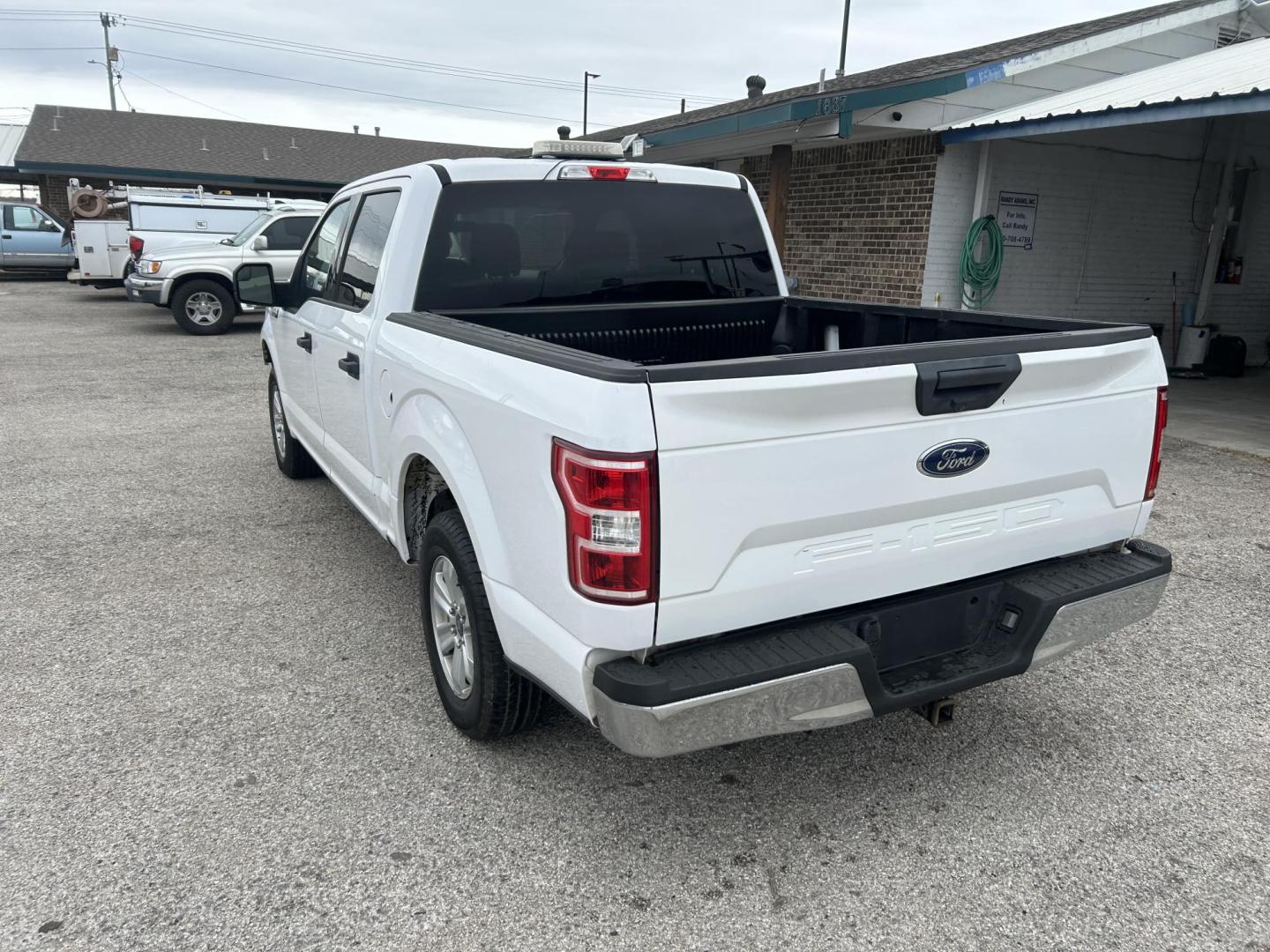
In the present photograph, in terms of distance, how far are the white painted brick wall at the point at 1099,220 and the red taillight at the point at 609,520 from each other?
9.36m

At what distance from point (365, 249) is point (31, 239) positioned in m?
24.2

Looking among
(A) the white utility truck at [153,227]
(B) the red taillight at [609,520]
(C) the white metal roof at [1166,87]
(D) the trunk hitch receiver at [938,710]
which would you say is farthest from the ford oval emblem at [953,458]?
(A) the white utility truck at [153,227]

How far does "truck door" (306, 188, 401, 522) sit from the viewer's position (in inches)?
152

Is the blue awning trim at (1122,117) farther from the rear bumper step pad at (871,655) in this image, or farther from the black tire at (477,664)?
the black tire at (477,664)

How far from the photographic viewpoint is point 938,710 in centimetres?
277

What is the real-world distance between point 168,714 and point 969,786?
2.85 meters

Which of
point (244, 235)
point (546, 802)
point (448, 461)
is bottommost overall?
point (546, 802)

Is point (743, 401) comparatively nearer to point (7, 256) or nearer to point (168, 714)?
point (168, 714)

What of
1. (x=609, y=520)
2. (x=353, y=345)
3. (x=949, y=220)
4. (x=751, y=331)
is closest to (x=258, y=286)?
(x=353, y=345)

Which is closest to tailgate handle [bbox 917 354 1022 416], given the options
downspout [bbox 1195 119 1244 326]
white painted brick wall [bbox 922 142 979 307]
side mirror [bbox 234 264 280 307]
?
side mirror [bbox 234 264 280 307]

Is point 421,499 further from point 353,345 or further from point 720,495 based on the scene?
point 720,495

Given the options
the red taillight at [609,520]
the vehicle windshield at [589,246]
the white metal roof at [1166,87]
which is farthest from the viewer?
the white metal roof at [1166,87]

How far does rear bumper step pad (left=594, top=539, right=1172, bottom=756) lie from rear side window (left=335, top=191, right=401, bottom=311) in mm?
2343

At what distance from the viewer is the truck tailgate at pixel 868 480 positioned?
2193mm
